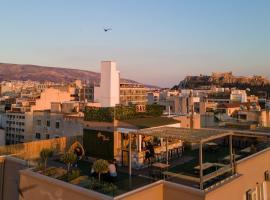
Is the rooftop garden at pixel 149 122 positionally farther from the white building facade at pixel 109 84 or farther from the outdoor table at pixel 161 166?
the outdoor table at pixel 161 166

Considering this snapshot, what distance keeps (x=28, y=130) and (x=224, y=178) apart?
201 ft

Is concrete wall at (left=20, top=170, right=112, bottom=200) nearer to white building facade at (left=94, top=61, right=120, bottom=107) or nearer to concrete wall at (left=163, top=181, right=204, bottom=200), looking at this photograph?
concrete wall at (left=163, top=181, right=204, bottom=200)

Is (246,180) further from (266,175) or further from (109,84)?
(109,84)

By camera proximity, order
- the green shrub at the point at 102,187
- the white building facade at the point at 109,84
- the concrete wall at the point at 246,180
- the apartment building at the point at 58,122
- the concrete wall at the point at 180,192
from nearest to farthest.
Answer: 1. the concrete wall at the point at 180,192
2. the green shrub at the point at 102,187
3. the concrete wall at the point at 246,180
4. the white building facade at the point at 109,84
5. the apartment building at the point at 58,122

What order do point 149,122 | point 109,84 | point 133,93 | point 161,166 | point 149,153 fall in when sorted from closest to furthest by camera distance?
point 161,166, point 149,153, point 149,122, point 109,84, point 133,93

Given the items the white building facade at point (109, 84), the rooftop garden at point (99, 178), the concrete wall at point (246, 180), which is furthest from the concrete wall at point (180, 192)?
the white building facade at point (109, 84)

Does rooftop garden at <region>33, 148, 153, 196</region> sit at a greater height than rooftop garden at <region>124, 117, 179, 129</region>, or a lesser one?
lesser

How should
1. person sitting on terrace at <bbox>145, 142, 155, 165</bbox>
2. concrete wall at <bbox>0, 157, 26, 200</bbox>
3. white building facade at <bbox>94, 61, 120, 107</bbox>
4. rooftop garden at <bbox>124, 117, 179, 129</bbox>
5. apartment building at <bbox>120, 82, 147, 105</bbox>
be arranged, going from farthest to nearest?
apartment building at <bbox>120, 82, 147, 105</bbox>, white building facade at <bbox>94, 61, 120, 107</bbox>, concrete wall at <bbox>0, 157, 26, 200</bbox>, rooftop garden at <bbox>124, 117, 179, 129</bbox>, person sitting on terrace at <bbox>145, 142, 155, 165</bbox>

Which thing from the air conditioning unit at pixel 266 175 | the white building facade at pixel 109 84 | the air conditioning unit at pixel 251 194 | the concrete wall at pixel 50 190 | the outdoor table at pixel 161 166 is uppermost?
the white building facade at pixel 109 84

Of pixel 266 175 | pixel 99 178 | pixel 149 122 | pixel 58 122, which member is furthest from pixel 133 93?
pixel 99 178

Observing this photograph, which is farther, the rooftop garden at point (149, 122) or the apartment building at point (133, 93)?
the apartment building at point (133, 93)

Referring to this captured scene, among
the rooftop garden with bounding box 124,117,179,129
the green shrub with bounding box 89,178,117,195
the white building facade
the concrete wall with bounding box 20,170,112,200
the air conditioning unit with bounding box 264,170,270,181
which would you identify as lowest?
the air conditioning unit with bounding box 264,170,270,181

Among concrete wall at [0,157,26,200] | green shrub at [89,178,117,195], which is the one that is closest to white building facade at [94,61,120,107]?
concrete wall at [0,157,26,200]

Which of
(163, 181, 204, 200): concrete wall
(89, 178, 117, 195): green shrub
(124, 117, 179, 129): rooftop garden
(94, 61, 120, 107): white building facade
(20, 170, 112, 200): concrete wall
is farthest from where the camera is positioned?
(94, 61, 120, 107): white building facade
